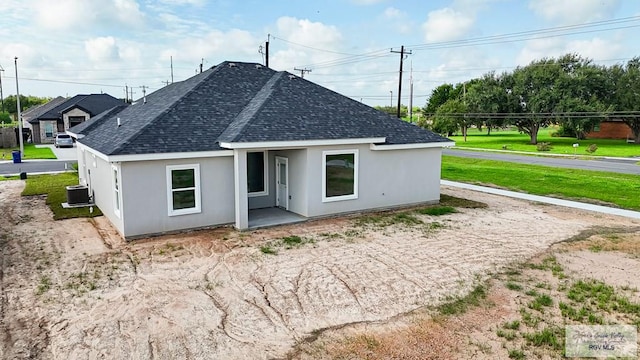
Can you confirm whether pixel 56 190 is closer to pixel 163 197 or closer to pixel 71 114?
pixel 163 197

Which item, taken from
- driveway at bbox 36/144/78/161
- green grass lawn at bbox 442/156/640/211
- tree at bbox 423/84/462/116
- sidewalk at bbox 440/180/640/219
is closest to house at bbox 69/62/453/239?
sidewalk at bbox 440/180/640/219

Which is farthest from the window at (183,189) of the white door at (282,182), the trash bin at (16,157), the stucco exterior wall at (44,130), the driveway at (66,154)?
the stucco exterior wall at (44,130)

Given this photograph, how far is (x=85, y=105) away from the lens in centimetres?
4869

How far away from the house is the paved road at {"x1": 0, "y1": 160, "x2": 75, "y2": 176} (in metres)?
10.9

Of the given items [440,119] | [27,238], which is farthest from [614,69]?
[27,238]

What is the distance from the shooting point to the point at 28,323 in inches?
277

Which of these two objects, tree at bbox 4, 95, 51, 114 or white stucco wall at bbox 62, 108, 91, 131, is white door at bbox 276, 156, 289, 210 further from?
tree at bbox 4, 95, 51, 114

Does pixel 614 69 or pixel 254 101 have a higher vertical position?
pixel 614 69

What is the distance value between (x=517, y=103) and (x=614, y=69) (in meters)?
11.4

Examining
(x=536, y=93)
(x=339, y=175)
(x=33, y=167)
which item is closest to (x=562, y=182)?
(x=339, y=175)

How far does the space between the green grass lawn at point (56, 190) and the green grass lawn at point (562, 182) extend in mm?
17907

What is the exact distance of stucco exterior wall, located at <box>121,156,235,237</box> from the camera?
11.7 m

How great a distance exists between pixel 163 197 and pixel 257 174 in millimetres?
3867

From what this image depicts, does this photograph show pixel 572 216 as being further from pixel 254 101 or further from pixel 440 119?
pixel 440 119
